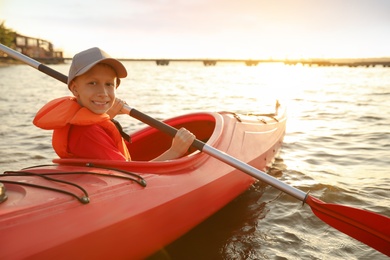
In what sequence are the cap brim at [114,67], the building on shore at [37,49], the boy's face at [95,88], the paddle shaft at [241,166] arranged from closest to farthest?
the cap brim at [114,67] → the boy's face at [95,88] → the paddle shaft at [241,166] → the building on shore at [37,49]

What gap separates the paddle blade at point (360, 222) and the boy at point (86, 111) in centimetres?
157

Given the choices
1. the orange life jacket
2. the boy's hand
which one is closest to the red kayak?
the orange life jacket

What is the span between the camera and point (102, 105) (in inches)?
96.4

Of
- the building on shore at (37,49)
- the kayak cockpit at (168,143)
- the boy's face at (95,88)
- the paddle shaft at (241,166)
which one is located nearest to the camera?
the boy's face at (95,88)

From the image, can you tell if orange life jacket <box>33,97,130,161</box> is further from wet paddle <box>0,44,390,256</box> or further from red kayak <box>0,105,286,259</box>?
wet paddle <box>0,44,390,256</box>

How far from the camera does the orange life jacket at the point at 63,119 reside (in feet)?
7.66

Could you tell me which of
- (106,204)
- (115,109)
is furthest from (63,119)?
(115,109)

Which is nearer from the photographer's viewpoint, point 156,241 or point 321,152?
point 156,241

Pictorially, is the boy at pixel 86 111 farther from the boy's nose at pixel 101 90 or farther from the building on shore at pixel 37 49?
the building on shore at pixel 37 49

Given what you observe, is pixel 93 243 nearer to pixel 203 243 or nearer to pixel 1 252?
pixel 1 252

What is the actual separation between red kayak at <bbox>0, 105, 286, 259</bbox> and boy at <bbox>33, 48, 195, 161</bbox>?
101mm

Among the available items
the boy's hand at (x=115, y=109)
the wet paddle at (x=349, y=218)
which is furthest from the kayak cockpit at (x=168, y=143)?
the boy's hand at (x=115, y=109)

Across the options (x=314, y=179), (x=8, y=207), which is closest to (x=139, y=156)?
(x=314, y=179)

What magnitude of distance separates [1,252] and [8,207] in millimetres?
255
